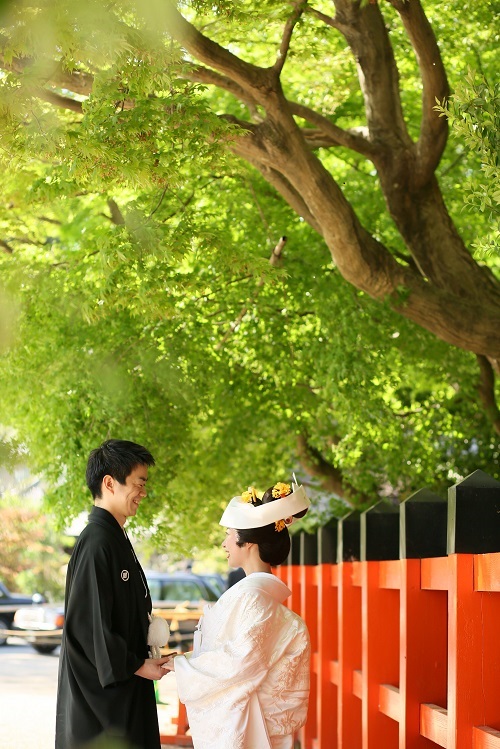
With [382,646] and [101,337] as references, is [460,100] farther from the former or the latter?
[101,337]

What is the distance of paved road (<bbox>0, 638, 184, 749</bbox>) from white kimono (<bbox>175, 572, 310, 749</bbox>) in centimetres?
548

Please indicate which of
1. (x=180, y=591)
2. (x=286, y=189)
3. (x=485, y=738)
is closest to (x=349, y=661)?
(x=485, y=738)

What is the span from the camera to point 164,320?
809 centimetres

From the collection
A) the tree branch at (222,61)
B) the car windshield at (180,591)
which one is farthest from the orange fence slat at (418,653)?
the car windshield at (180,591)

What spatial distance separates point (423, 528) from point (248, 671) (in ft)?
2.93

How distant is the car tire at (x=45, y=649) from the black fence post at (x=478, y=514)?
21413mm

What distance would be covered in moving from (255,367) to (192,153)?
449 cm

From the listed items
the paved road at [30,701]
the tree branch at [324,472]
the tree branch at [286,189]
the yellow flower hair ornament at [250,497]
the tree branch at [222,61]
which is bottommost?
the paved road at [30,701]

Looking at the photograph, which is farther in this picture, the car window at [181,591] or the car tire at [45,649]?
the car tire at [45,649]

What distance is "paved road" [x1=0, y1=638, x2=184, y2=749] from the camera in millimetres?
9586

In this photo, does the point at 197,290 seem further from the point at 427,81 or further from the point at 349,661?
the point at 427,81

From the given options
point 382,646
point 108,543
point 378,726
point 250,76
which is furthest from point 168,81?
point 378,726

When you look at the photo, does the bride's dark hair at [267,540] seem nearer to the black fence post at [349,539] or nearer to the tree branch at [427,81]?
the black fence post at [349,539]

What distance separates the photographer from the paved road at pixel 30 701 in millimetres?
9586
